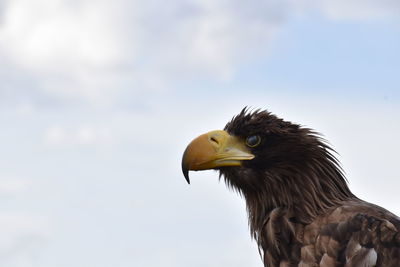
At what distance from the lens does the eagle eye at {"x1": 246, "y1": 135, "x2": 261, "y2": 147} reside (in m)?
13.0

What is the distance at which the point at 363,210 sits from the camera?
12430 mm

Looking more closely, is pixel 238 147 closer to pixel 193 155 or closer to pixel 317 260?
pixel 193 155

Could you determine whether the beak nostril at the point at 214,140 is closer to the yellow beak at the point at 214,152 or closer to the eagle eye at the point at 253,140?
the yellow beak at the point at 214,152

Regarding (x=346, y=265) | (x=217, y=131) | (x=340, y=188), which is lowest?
(x=346, y=265)

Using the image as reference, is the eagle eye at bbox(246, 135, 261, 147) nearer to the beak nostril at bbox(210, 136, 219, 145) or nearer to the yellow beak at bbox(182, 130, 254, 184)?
the yellow beak at bbox(182, 130, 254, 184)

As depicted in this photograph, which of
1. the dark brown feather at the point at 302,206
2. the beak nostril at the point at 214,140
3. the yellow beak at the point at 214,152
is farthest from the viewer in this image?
the beak nostril at the point at 214,140

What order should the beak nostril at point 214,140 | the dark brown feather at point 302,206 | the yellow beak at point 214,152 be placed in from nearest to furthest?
1. the dark brown feather at point 302,206
2. the yellow beak at point 214,152
3. the beak nostril at point 214,140

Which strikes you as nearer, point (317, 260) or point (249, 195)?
point (317, 260)

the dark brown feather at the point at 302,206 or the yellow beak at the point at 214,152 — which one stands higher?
the yellow beak at the point at 214,152

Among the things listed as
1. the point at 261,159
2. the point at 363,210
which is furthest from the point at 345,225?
the point at 261,159

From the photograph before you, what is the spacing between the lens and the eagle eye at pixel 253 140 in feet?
42.6

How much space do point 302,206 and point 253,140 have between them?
752 millimetres

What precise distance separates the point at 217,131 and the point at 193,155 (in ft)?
1.30

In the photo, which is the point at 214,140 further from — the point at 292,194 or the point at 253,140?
the point at 292,194
